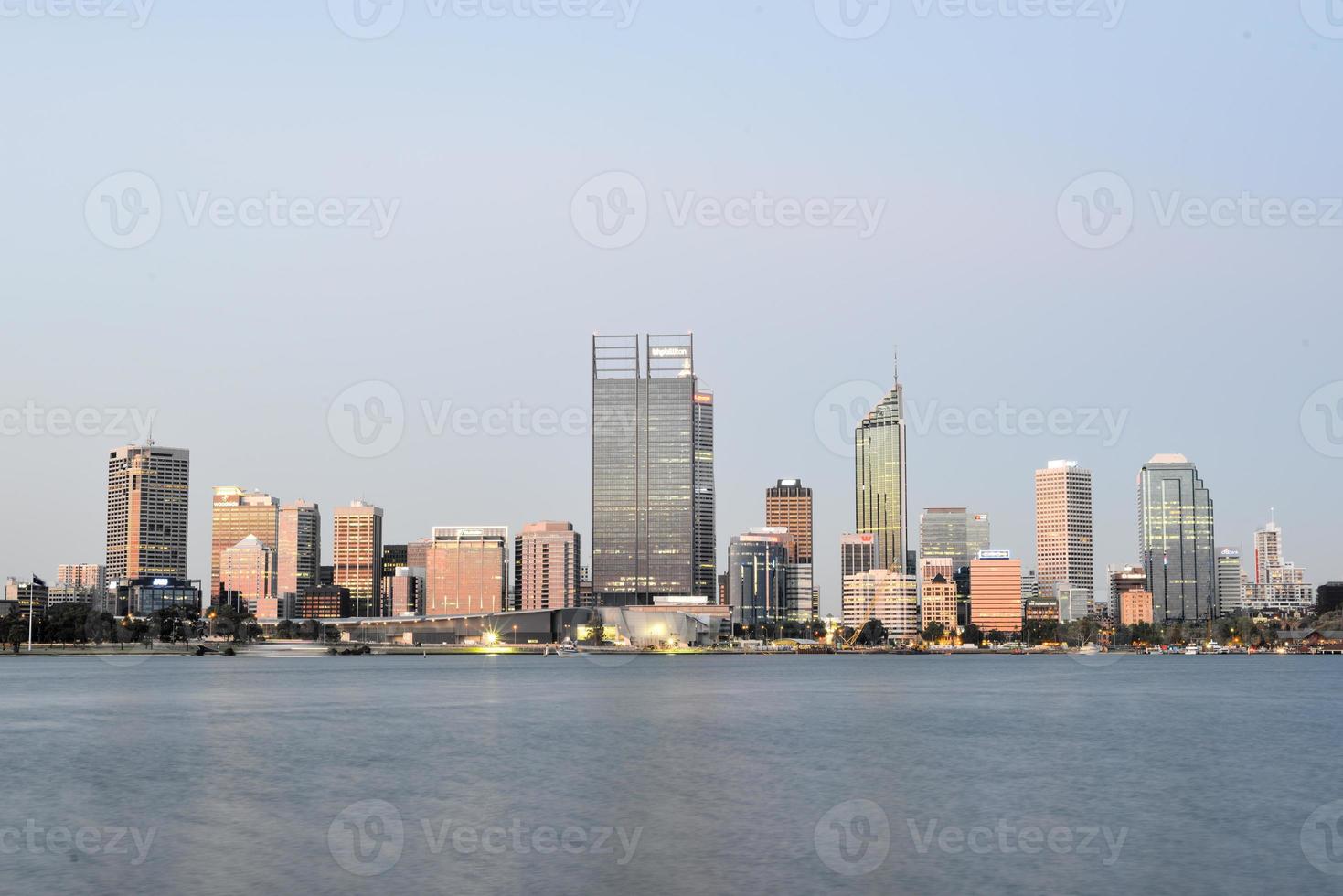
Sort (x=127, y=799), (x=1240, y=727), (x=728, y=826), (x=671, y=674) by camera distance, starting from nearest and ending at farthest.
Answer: (x=728, y=826) → (x=127, y=799) → (x=1240, y=727) → (x=671, y=674)

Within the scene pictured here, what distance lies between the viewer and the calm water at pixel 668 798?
40.9m

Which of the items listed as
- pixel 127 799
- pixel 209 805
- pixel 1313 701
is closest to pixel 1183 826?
pixel 209 805

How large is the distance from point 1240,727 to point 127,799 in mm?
68625

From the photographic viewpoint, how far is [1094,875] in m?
40.5

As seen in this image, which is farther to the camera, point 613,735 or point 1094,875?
point 613,735

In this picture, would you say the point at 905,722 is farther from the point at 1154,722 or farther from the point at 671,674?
the point at 671,674

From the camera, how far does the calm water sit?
40.9 metres

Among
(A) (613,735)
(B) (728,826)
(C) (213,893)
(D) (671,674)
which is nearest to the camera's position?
(C) (213,893)

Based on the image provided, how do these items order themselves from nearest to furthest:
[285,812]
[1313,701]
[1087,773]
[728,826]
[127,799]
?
[728,826] < [285,812] < [127,799] < [1087,773] < [1313,701]

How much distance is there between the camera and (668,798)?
56.6 m

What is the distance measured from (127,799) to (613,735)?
33.6m

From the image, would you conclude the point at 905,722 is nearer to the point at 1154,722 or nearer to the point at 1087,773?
the point at 1154,722

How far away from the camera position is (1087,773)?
6562cm

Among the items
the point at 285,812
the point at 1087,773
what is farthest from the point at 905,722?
the point at 285,812
